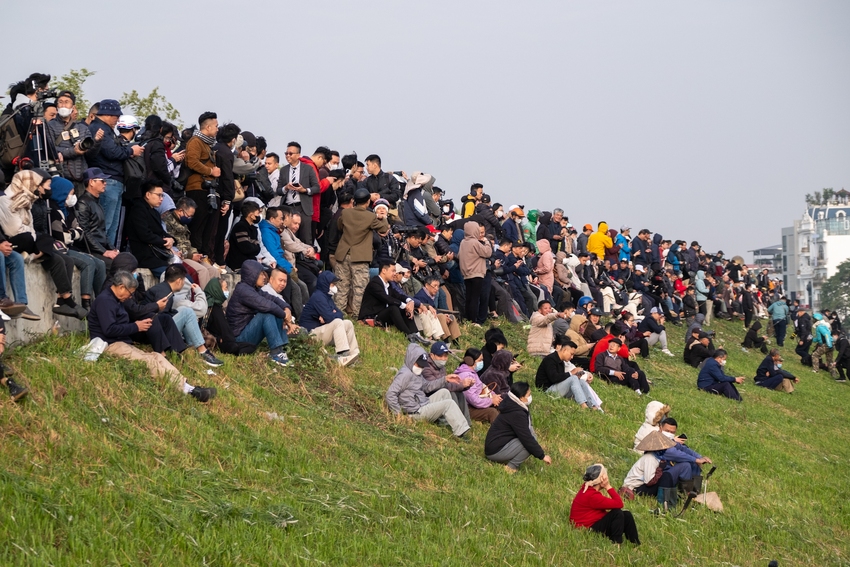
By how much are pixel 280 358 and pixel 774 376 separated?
58.5ft

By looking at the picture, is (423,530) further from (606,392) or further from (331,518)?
(606,392)

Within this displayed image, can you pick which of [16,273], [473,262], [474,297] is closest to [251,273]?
[16,273]

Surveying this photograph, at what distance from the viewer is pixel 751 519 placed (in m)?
14.1

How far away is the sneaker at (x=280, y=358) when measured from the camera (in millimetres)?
14383

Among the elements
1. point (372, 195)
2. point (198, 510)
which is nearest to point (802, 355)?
point (372, 195)

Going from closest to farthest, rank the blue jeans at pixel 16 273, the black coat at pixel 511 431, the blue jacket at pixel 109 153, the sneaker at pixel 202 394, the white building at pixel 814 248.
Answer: the blue jeans at pixel 16 273
the sneaker at pixel 202 394
the black coat at pixel 511 431
the blue jacket at pixel 109 153
the white building at pixel 814 248

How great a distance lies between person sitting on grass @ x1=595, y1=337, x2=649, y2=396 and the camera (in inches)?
810

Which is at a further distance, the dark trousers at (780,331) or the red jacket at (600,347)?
the dark trousers at (780,331)

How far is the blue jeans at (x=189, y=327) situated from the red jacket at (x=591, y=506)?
5.11 m

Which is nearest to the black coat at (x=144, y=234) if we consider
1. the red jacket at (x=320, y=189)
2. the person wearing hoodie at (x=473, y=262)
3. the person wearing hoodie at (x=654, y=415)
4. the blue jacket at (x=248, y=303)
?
the blue jacket at (x=248, y=303)

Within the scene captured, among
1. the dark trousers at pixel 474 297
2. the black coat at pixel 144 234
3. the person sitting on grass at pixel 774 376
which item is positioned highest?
the black coat at pixel 144 234

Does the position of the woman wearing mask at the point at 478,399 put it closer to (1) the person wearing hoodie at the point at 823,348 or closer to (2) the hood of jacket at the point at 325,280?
(2) the hood of jacket at the point at 325,280

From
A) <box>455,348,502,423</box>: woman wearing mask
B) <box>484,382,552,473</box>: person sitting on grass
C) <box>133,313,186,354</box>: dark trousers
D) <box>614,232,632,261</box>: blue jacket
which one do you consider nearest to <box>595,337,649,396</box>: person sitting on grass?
<box>455,348,502,423</box>: woman wearing mask

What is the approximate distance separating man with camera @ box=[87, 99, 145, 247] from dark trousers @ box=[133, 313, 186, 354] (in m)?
1.81
